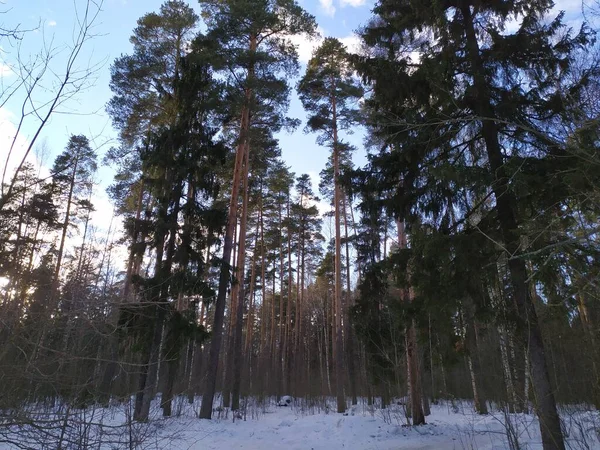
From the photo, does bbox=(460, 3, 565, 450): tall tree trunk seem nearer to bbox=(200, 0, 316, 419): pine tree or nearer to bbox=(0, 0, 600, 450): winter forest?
bbox=(0, 0, 600, 450): winter forest

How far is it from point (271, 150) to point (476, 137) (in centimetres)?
1119

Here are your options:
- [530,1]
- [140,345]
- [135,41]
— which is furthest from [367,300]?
[135,41]

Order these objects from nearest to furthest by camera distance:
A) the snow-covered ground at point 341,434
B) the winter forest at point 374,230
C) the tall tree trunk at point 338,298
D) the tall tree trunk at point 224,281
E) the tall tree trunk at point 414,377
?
the winter forest at point 374,230, the snow-covered ground at point 341,434, the tall tree trunk at point 414,377, the tall tree trunk at point 224,281, the tall tree trunk at point 338,298

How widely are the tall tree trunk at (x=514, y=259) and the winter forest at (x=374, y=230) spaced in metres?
0.04

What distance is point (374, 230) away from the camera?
19406 millimetres

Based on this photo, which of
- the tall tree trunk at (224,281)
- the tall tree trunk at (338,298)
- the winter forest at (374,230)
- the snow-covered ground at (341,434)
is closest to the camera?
the winter forest at (374,230)

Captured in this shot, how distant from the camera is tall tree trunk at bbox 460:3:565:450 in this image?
539 cm

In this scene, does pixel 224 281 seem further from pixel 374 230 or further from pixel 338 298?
pixel 374 230

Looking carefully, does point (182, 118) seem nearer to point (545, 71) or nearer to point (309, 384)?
point (545, 71)

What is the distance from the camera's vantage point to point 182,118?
12219mm

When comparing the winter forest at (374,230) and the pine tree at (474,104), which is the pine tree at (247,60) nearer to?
the winter forest at (374,230)

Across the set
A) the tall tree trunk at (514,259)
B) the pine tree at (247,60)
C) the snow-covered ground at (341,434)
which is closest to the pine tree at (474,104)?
the tall tree trunk at (514,259)

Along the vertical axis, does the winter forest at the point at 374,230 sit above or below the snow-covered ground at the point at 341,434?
above

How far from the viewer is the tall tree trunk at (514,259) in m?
5.39
